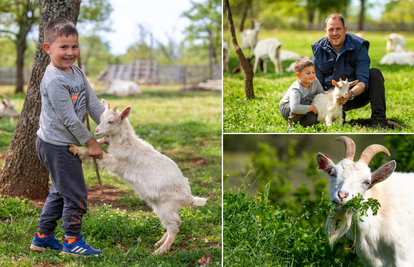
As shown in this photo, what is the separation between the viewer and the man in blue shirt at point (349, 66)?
3514 mm

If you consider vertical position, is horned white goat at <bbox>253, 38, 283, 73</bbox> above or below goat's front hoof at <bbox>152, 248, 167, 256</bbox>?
above

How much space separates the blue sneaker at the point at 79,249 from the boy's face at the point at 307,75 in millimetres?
2619

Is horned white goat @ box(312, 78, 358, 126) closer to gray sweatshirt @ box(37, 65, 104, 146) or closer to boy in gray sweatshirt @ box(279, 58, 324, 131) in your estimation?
boy in gray sweatshirt @ box(279, 58, 324, 131)

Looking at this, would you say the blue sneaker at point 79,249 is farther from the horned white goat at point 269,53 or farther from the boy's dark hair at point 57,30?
the horned white goat at point 269,53

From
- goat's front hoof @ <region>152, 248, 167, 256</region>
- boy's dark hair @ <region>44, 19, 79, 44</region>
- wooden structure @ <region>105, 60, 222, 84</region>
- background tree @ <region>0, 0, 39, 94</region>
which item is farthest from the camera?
wooden structure @ <region>105, 60, 222, 84</region>

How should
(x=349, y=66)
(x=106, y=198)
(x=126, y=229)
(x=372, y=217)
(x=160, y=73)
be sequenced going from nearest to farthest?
(x=372, y=217) < (x=349, y=66) < (x=126, y=229) < (x=106, y=198) < (x=160, y=73)

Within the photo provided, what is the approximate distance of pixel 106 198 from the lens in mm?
4773

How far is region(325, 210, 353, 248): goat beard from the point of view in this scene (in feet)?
9.78

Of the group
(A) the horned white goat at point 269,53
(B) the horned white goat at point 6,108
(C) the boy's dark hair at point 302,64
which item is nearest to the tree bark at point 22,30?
(B) the horned white goat at point 6,108

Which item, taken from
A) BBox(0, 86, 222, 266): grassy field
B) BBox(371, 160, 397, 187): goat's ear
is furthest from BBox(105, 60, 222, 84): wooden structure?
BBox(371, 160, 397, 187): goat's ear

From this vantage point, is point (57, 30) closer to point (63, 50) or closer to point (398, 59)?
point (63, 50)

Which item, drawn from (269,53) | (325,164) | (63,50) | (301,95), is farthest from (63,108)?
(269,53)

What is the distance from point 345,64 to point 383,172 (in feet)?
3.90

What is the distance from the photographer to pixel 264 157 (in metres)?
4.71
